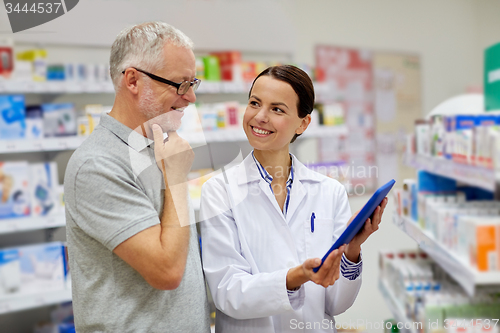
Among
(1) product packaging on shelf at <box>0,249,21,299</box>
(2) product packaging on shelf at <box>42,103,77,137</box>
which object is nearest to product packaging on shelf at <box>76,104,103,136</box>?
(2) product packaging on shelf at <box>42,103,77,137</box>

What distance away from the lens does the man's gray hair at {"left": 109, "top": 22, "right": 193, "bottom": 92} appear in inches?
55.9

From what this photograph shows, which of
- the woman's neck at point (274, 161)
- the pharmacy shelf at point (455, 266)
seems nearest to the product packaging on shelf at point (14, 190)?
the woman's neck at point (274, 161)

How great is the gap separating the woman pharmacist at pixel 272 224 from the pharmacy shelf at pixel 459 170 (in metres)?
0.37

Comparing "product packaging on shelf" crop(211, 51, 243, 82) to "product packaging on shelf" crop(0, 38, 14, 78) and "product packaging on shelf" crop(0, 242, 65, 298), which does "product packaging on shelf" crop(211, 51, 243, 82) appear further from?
"product packaging on shelf" crop(0, 242, 65, 298)

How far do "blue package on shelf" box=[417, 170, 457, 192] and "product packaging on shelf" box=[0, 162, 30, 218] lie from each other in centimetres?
238

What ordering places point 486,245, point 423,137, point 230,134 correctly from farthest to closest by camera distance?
point 230,134, point 423,137, point 486,245

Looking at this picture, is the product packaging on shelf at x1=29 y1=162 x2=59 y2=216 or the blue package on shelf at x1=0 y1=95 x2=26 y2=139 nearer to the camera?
the blue package on shelf at x1=0 y1=95 x2=26 y2=139

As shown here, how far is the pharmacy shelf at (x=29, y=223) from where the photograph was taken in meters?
2.64

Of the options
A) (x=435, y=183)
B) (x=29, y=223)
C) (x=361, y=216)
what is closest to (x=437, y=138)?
(x=435, y=183)

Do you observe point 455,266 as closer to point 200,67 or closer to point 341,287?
point 341,287

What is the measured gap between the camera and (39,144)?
2715 millimetres

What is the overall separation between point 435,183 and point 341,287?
680mm

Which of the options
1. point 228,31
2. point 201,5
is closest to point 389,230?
point 228,31

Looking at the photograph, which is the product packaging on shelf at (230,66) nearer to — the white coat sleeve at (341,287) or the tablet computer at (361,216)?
the white coat sleeve at (341,287)
